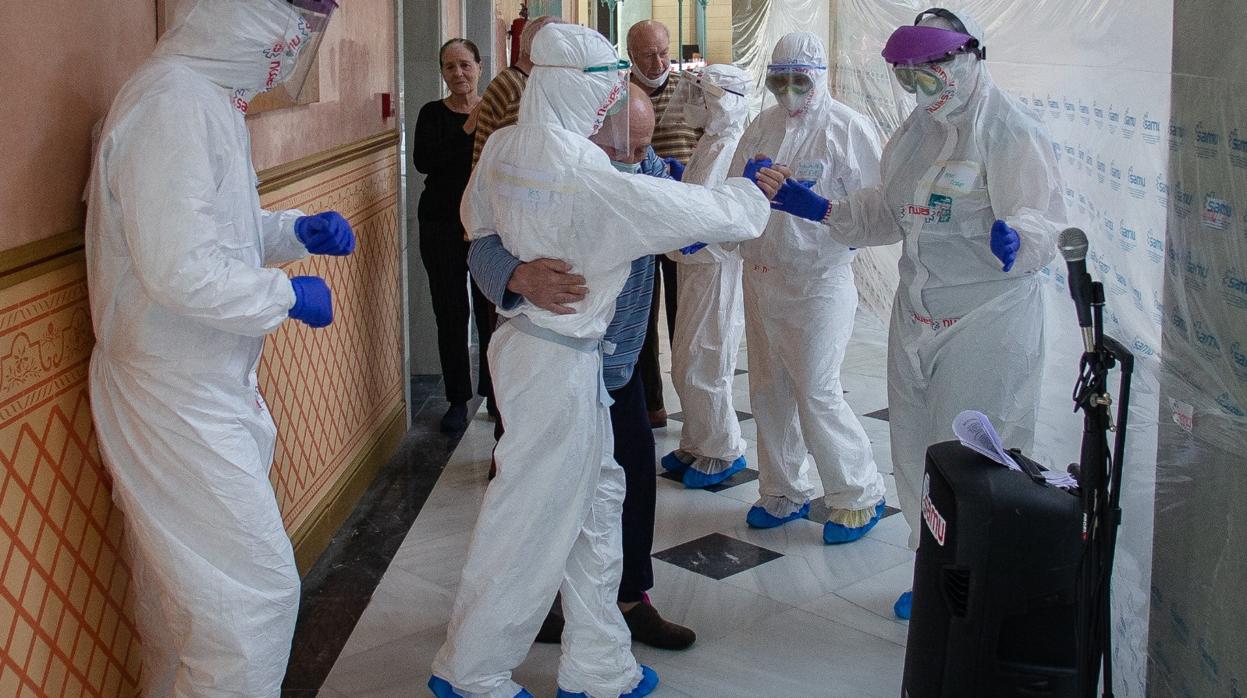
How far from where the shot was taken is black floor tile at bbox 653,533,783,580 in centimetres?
334

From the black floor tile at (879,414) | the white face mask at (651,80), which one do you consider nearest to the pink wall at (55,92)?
the white face mask at (651,80)

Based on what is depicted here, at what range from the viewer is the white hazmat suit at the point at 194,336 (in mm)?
1928

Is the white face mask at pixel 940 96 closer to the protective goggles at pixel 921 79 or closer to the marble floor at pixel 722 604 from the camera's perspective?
the protective goggles at pixel 921 79

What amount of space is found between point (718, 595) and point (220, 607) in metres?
1.44

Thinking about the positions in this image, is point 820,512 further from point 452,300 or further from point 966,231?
point 452,300

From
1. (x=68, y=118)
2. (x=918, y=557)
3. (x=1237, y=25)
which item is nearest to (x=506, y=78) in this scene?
(x=68, y=118)

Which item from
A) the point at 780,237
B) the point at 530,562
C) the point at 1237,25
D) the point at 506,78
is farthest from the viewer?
the point at 506,78

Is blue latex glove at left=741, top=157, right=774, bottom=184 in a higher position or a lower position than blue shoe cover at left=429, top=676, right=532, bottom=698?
higher

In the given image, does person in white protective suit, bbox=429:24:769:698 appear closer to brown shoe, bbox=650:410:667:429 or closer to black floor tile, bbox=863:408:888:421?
brown shoe, bbox=650:410:667:429

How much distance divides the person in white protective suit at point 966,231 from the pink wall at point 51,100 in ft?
5.08

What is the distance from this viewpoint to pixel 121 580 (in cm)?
231

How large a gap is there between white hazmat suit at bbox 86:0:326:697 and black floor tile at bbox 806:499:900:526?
6.36 ft

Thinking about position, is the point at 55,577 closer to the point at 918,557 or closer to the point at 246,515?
the point at 246,515

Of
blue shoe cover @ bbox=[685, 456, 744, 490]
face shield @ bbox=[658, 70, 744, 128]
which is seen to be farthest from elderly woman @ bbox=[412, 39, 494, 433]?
blue shoe cover @ bbox=[685, 456, 744, 490]
